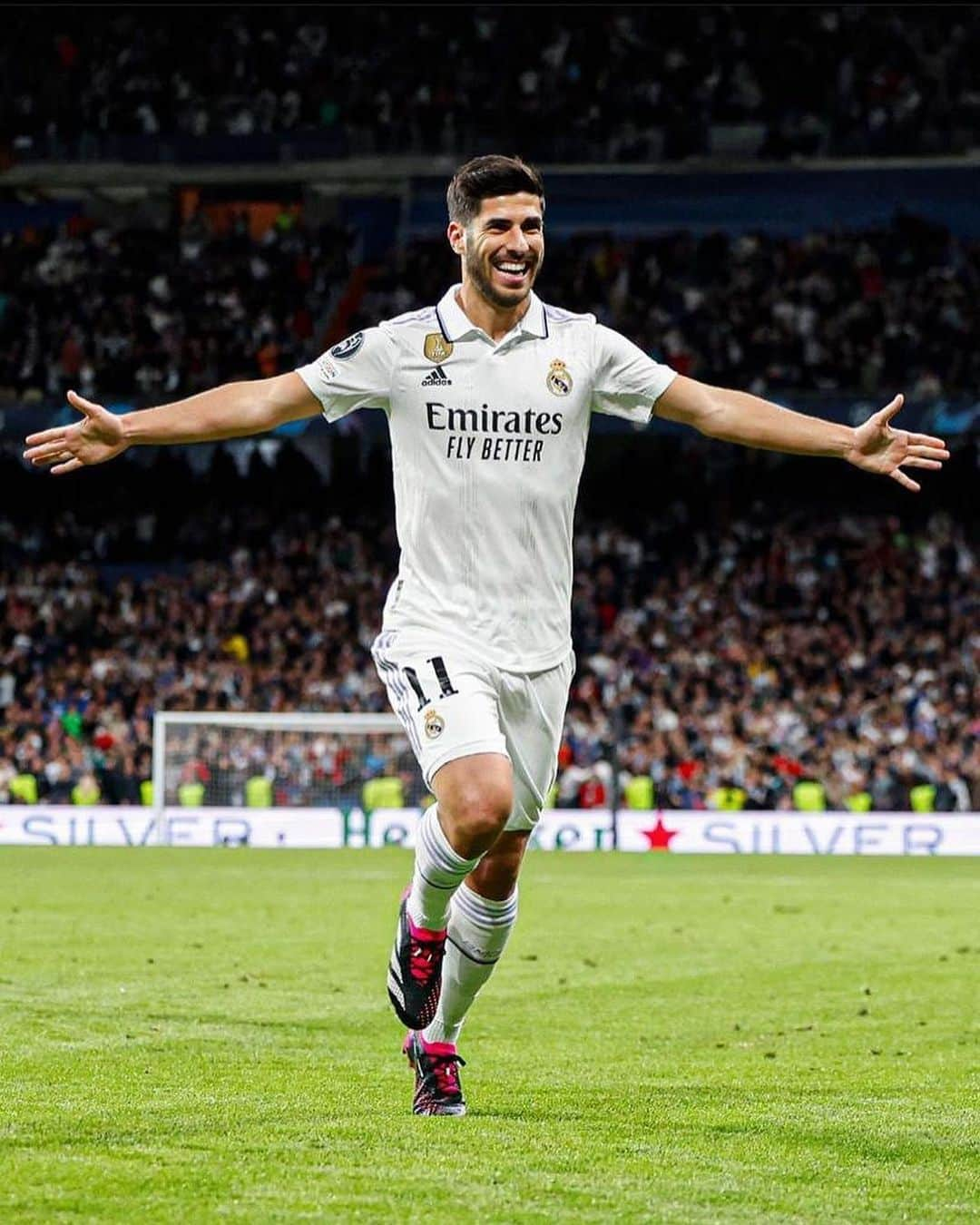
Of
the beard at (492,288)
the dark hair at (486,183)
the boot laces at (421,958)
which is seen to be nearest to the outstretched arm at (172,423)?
the beard at (492,288)

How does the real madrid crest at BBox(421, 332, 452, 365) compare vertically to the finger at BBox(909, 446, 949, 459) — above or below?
above

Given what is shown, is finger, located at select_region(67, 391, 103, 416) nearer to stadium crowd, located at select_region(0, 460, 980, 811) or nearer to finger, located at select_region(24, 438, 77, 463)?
finger, located at select_region(24, 438, 77, 463)

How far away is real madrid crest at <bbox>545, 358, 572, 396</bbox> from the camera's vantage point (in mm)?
6816

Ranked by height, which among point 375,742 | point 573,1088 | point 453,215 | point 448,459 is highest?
point 453,215

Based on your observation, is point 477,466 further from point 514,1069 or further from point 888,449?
point 514,1069

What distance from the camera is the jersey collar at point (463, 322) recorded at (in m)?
6.83

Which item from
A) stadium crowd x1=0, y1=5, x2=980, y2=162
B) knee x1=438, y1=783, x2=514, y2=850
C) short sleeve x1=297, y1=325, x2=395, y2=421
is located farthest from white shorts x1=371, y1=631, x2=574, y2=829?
stadium crowd x1=0, y1=5, x2=980, y2=162

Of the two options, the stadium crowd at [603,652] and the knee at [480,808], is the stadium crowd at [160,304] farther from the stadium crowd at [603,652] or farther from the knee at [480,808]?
the knee at [480,808]

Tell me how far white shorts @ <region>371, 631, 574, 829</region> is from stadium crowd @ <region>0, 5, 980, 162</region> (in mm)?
33696

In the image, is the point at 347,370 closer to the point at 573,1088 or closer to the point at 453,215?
the point at 453,215

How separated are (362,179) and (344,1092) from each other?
37207 mm

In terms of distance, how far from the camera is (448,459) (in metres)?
6.73

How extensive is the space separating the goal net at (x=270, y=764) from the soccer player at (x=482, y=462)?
76.7ft

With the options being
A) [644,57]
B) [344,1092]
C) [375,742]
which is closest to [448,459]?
→ [344,1092]
